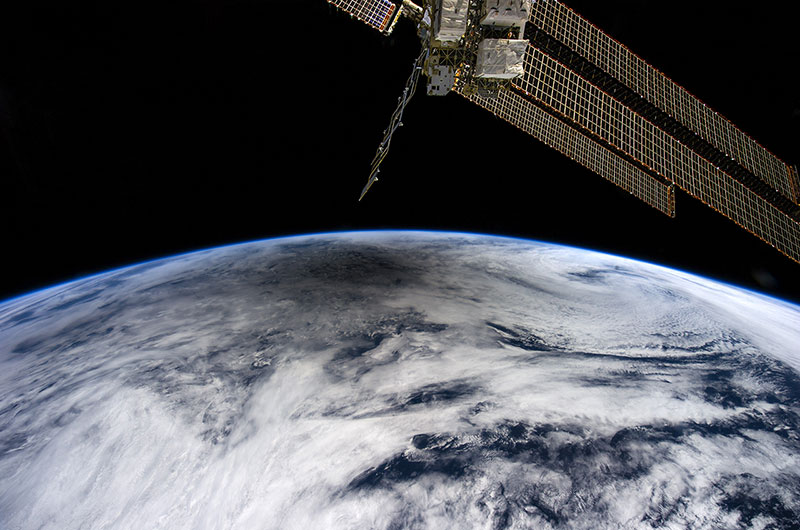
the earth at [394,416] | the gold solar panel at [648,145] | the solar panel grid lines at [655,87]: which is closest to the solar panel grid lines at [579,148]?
the gold solar panel at [648,145]

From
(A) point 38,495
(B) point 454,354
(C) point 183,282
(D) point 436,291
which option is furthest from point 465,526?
(C) point 183,282

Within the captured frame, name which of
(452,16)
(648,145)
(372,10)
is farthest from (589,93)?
(372,10)

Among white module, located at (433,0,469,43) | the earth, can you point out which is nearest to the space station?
white module, located at (433,0,469,43)

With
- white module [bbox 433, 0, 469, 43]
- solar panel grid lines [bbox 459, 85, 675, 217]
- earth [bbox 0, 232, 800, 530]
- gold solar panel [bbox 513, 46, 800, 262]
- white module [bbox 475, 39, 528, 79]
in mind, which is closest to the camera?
white module [bbox 433, 0, 469, 43]

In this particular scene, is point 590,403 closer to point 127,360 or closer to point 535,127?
point 535,127

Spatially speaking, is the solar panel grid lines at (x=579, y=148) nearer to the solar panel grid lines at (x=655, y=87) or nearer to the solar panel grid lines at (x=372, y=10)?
the solar panel grid lines at (x=655, y=87)

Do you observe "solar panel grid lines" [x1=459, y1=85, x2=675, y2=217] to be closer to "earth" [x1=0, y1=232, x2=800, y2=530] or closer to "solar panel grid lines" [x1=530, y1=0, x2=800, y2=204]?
"solar panel grid lines" [x1=530, y1=0, x2=800, y2=204]

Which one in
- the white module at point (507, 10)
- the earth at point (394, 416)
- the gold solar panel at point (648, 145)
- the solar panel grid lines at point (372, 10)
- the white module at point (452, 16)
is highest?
the solar panel grid lines at point (372, 10)

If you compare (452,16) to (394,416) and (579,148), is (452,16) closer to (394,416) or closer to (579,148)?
(579,148)
